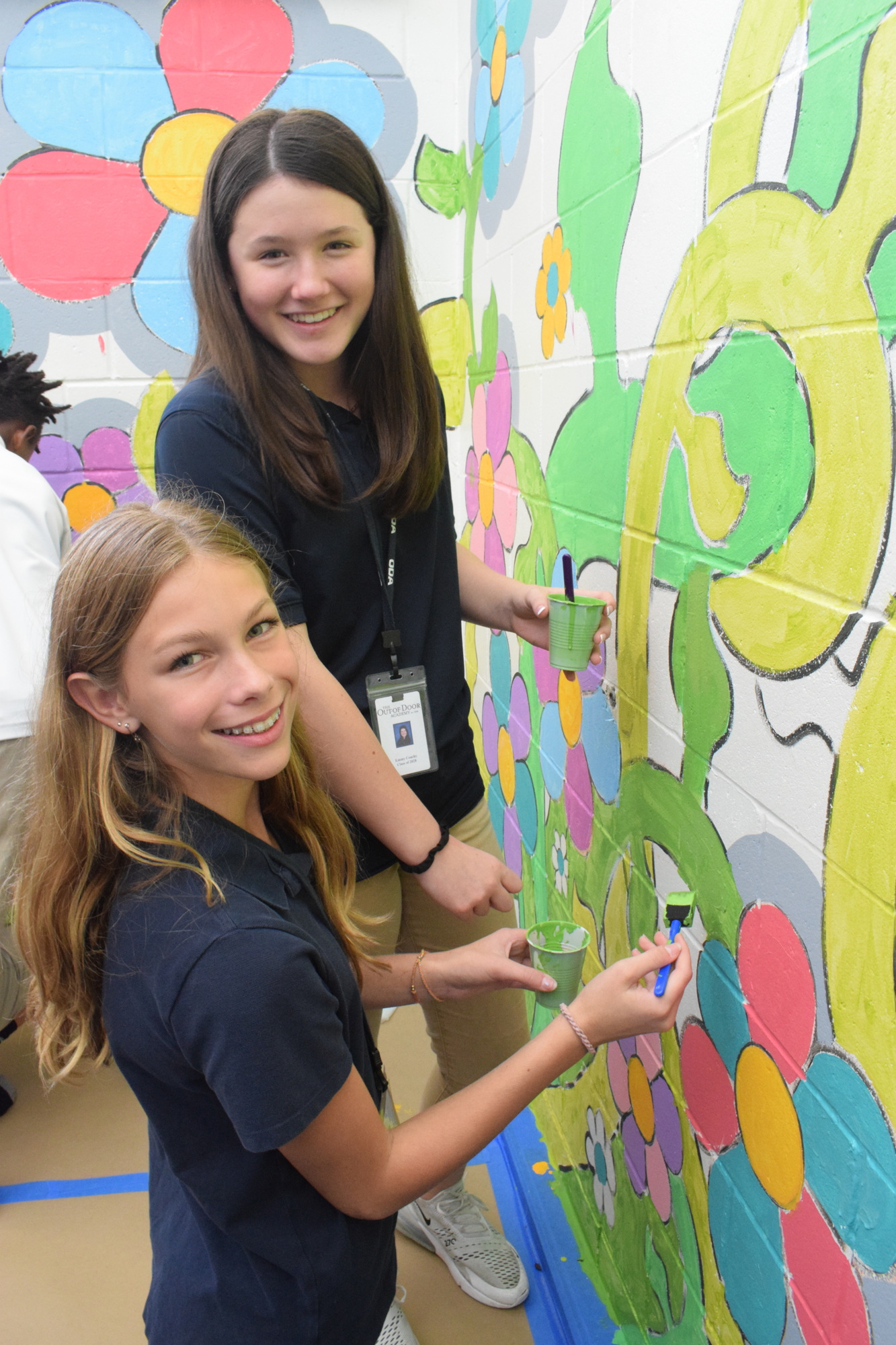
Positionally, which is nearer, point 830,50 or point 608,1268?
point 830,50

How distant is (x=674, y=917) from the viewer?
112cm

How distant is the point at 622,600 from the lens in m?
1.53

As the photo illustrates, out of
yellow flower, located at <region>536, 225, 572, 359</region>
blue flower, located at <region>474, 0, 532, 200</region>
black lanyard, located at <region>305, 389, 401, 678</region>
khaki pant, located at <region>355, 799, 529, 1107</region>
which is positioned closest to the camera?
black lanyard, located at <region>305, 389, 401, 678</region>

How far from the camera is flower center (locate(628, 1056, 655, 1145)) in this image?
1.53 m

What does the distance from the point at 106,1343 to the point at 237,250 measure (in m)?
1.87

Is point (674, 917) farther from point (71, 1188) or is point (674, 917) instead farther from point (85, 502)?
point (85, 502)

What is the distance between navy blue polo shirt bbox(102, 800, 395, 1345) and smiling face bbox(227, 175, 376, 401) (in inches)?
28.0

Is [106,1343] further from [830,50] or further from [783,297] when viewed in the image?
[830,50]

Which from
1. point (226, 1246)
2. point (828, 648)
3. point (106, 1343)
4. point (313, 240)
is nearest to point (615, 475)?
point (313, 240)

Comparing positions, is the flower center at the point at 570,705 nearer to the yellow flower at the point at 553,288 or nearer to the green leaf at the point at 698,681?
the green leaf at the point at 698,681

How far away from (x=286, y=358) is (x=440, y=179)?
1734 millimetres

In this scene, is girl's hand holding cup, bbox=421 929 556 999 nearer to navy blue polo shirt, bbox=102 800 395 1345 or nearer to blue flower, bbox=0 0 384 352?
navy blue polo shirt, bbox=102 800 395 1345

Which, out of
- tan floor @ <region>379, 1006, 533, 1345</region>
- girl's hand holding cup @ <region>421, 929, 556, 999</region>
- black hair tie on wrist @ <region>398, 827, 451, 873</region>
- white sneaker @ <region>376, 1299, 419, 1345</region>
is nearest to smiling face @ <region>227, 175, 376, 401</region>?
black hair tie on wrist @ <region>398, 827, 451, 873</region>

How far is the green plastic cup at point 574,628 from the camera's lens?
1.39 m
